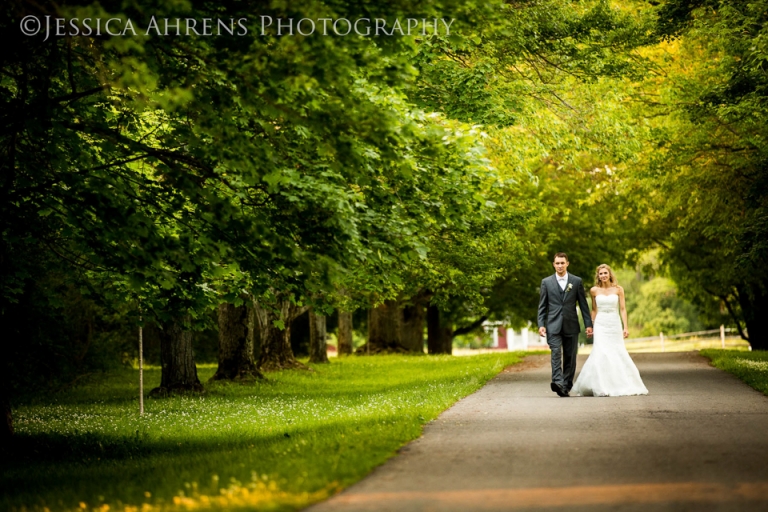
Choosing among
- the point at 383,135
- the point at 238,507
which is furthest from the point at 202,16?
the point at 238,507

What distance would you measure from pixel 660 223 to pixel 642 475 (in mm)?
30215

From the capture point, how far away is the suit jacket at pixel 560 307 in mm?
16297

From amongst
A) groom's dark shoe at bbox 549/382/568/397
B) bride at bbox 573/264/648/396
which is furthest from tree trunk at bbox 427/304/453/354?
groom's dark shoe at bbox 549/382/568/397

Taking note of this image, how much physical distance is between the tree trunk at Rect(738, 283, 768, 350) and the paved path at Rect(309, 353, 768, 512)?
68.5 feet

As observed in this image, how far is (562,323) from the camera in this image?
16.3 m

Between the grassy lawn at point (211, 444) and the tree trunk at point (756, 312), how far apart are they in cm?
1433

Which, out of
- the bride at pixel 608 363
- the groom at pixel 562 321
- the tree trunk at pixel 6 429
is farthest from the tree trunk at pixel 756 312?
the tree trunk at pixel 6 429

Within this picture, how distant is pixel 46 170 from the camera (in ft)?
41.8

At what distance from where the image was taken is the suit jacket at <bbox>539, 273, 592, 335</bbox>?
1630cm

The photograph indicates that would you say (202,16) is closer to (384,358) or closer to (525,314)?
(384,358)

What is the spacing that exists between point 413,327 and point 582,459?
117 ft

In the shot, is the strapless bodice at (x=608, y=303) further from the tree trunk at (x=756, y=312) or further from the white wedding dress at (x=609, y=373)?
the tree trunk at (x=756, y=312)

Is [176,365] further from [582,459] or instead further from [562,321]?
[582,459]

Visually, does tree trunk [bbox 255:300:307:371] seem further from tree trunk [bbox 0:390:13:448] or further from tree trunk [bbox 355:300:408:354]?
tree trunk [bbox 0:390:13:448]
